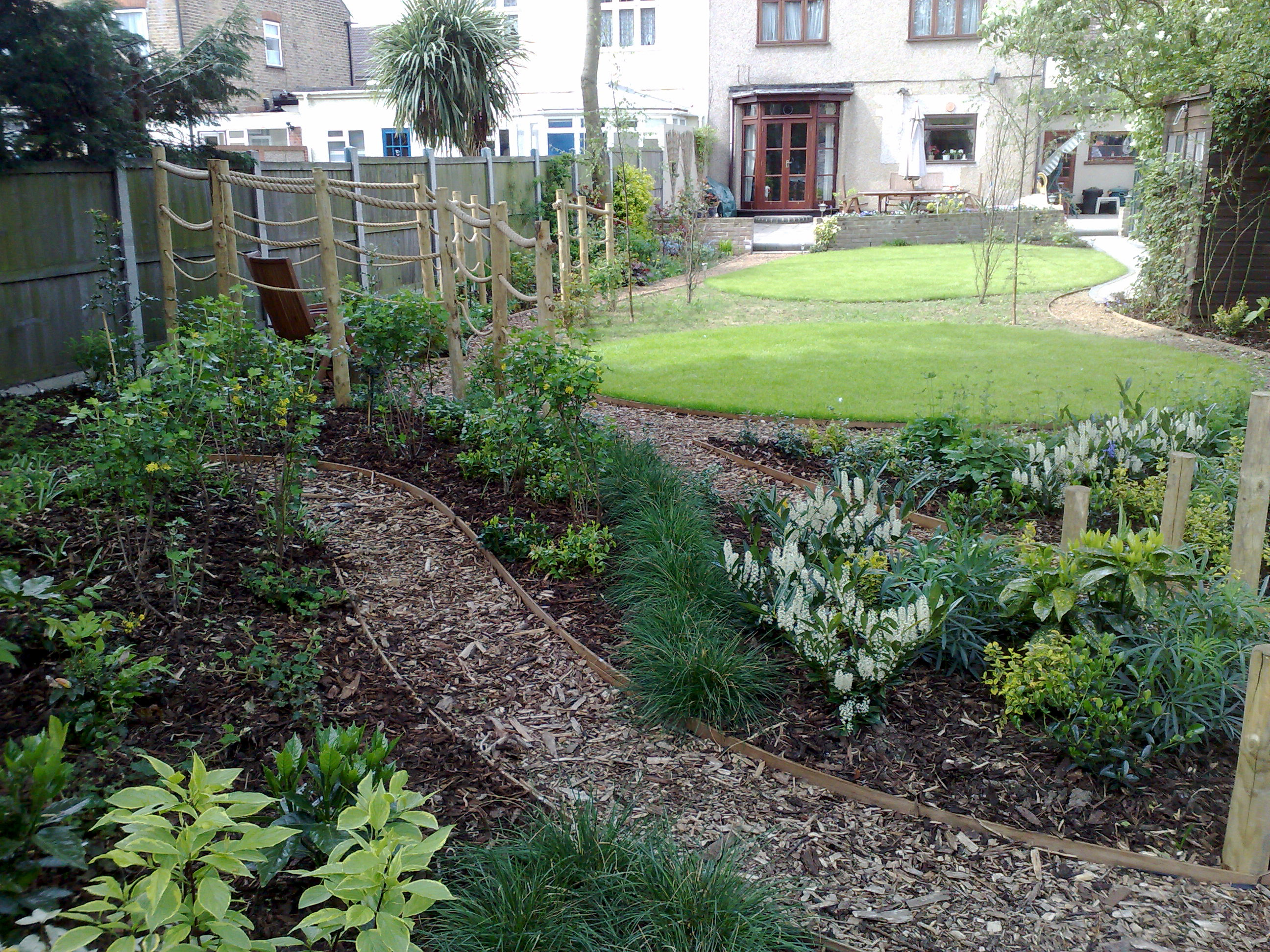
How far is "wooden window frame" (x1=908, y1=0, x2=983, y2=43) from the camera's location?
85.1 ft

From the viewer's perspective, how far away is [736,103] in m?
27.4

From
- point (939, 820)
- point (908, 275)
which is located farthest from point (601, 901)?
point (908, 275)

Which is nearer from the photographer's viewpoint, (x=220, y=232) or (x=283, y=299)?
(x=220, y=232)

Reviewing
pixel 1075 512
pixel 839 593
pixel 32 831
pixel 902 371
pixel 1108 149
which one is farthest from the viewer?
pixel 1108 149

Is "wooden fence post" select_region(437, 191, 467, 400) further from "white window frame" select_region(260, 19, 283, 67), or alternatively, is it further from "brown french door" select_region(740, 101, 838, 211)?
"white window frame" select_region(260, 19, 283, 67)

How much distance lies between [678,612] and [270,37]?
29.5 m

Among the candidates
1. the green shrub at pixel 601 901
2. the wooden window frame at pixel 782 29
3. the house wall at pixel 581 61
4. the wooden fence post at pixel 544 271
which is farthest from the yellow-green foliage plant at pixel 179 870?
the wooden window frame at pixel 782 29

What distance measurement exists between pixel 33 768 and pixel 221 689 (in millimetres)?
1179

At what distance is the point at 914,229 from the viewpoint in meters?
22.3

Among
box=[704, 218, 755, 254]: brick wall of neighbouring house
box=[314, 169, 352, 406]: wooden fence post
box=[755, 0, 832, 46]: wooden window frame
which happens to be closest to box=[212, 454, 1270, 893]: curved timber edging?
box=[314, 169, 352, 406]: wooden fence post

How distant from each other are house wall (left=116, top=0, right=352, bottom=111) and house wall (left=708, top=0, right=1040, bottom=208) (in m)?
12.1

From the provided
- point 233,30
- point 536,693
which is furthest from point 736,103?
point 536,693

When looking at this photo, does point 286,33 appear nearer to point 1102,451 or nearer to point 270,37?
point 270,37

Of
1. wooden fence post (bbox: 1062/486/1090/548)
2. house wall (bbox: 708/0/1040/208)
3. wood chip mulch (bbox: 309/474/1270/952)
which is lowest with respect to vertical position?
wood chip mulch (bbox: 309/474/1270/952)
